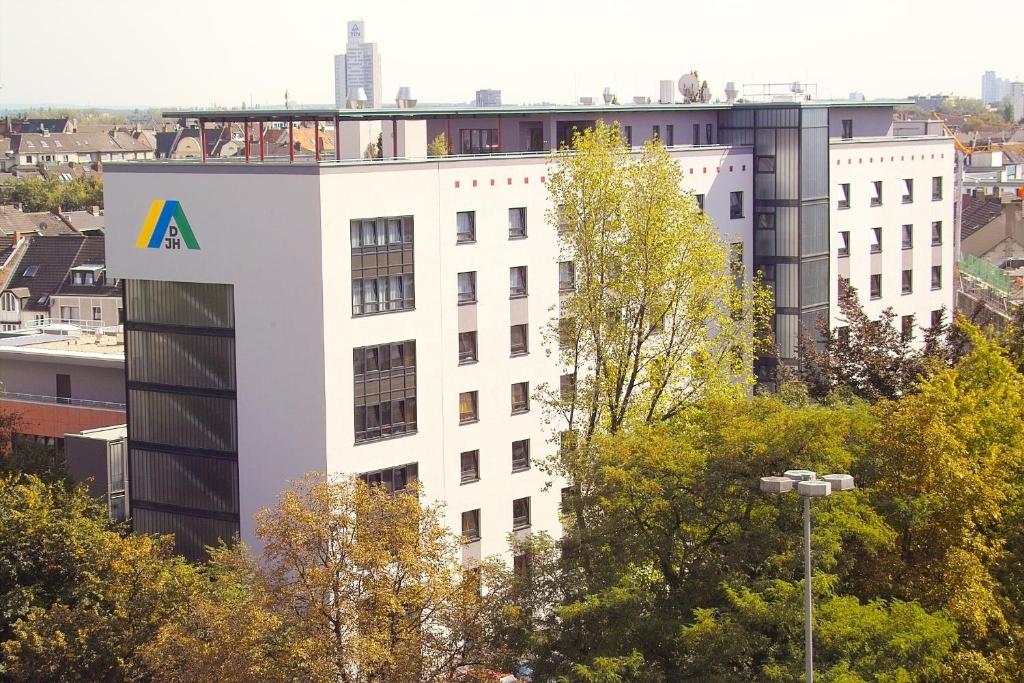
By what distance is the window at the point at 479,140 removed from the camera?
62047 millimetres

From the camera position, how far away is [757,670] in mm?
35219

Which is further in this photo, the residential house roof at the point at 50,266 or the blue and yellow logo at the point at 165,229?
the residential house roof at the point at 50,266

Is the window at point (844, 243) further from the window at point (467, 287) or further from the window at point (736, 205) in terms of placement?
the window at point (467, 287)

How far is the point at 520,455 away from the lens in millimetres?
58156

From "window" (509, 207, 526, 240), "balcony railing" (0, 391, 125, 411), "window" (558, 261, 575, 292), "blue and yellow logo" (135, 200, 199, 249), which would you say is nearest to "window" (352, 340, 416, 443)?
"window" (509, 207, 526, 240)

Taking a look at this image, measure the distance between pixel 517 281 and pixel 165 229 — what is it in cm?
1246

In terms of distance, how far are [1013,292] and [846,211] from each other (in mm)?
27806

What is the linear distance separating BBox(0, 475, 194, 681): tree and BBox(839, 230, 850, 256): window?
1416 inches

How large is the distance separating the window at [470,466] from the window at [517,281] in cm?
583

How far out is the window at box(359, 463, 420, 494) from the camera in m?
52.7

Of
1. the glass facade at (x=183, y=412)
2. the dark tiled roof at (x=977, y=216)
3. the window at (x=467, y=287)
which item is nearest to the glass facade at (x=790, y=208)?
the window at (x=467, y=287)

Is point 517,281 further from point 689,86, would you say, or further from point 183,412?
point 689,86

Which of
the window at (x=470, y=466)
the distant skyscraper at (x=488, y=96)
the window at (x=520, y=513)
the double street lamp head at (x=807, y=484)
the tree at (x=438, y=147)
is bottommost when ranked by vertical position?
the window at (x=520, y=513)

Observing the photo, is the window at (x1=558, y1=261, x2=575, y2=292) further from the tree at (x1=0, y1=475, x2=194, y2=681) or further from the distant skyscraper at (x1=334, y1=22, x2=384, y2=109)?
the tree at (x1=0, y1=475, x2=194, y2=681)
